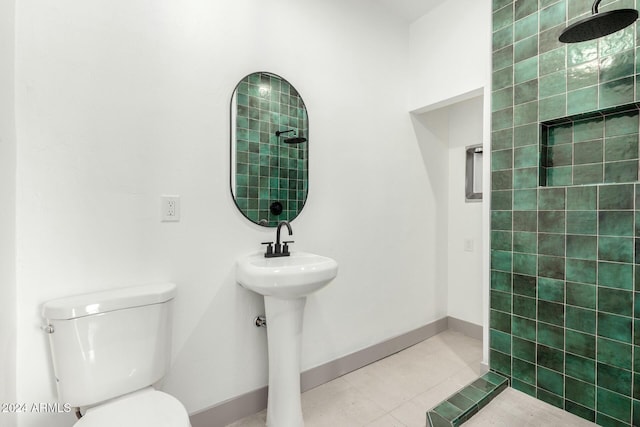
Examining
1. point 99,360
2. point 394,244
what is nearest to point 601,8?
point 394,244

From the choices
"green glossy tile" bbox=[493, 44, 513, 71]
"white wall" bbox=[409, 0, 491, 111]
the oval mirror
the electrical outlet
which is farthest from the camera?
"white wall" bbox=[409, 0, 491, 111]

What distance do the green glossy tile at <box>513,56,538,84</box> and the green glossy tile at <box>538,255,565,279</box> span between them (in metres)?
1.10

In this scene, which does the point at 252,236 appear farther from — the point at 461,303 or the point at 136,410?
the point at 461,303

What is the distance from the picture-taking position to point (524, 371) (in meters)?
1.90

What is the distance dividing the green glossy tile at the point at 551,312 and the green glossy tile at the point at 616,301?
0.61ft

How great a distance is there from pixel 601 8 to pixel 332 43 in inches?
59.3

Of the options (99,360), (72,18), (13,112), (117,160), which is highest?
(72,18)

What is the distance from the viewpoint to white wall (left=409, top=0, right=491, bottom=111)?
2.12 metres

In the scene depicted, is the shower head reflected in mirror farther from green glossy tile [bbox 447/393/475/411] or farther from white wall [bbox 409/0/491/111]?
green glossy tile [bbox 447/393/475/411]

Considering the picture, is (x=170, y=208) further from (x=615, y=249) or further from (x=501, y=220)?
(x=615, y=249)

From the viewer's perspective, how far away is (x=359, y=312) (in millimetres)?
2277

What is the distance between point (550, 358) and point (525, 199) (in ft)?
3.13

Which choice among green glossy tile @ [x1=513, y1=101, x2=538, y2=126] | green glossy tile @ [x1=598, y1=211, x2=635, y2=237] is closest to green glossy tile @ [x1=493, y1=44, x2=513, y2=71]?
green glossy tile @ [x1=513, y1=101, x2=538, y2=126]

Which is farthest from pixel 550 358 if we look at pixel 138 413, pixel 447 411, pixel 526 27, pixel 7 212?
pixel 7 212
